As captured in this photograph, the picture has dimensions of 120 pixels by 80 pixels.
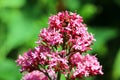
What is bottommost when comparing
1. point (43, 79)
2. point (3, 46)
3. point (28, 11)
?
point (43, 79)

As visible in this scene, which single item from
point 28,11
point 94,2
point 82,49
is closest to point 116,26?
point 94,2

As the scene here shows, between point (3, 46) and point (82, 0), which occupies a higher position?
point (82, 0)

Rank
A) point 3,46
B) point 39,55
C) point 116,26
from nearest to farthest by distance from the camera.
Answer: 1. point 39,55
2. point 3,46
3. point 116,26

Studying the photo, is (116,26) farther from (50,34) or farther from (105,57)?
(50,34)

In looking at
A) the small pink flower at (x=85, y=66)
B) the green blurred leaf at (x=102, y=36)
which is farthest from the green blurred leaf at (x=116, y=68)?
the small pink flower at (x=85, y=66)

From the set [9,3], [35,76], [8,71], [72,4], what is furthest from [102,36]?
[35,76]

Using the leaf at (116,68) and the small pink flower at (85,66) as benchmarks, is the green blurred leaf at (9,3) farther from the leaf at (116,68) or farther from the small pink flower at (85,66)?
the small pink flower at (85,66)

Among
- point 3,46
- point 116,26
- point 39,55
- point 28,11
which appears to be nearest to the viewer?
point 39,55
